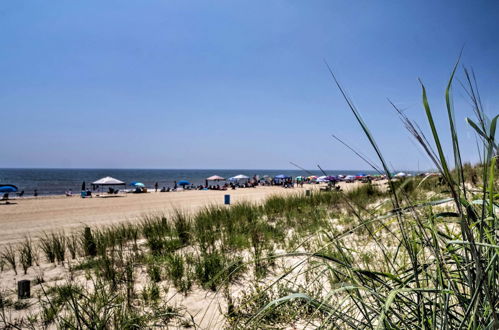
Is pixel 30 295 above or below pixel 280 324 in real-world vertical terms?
below

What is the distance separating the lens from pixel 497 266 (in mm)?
1058

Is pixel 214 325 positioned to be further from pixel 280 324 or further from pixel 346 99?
pixel 346 99

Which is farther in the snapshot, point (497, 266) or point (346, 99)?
point (497, 266)

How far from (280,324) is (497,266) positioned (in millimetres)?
1812

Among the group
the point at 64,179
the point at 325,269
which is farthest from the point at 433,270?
the point at 64,179

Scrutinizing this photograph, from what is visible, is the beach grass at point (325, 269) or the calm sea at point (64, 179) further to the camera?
the calm sea at point (64, 179)

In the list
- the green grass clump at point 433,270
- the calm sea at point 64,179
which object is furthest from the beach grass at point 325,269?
the calm sea at point 64,179

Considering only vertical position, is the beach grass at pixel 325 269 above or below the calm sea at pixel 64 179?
above

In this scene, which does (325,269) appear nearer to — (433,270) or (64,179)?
(433,270)

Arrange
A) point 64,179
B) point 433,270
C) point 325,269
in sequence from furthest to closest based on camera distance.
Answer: point 64,179
point 433,270
point 325,269

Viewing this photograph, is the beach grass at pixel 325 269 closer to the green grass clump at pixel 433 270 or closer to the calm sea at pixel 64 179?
the green grass clump at pixel 433 270

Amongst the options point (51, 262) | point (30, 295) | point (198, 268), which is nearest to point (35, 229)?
point (51, 262)

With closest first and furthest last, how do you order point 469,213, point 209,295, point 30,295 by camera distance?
point 469,213 < point 209,295 < point 30,295

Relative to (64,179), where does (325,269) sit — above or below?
above
